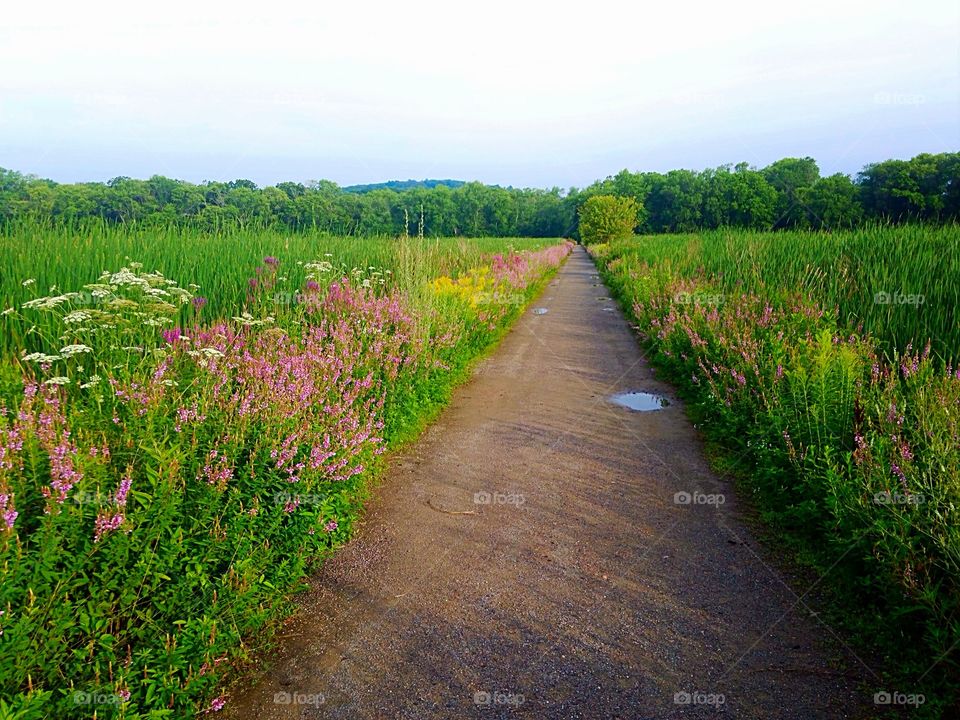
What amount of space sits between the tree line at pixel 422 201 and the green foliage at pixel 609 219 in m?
5.86

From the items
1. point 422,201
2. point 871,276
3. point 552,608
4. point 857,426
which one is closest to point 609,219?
point 422,201

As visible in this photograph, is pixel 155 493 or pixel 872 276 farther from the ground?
pixel 872 276

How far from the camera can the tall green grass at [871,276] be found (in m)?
6.93

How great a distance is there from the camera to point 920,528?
3.38m

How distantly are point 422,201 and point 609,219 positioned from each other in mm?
43382

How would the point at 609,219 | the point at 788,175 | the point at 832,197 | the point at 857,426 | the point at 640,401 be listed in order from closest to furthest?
the point at 857,426 < the point at 640,401 < the point at 832,197 < the point at 609,219 < the point at 788,175

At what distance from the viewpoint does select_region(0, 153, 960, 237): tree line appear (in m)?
12.2

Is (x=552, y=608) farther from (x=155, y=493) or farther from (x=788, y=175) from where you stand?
(x=788, y=175)

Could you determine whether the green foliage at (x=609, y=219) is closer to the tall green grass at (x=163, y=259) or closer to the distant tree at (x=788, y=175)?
the distant tree at (x=788, y=175)

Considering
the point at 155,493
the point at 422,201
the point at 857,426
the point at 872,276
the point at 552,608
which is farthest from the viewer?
the point at 422,201

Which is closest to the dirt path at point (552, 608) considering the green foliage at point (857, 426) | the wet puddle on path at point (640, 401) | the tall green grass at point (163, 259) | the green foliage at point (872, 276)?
the green foliage at point (857, 426)

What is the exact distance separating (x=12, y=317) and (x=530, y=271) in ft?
60.1

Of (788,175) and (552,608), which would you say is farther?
(788,175)

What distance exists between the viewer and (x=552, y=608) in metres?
3.56
